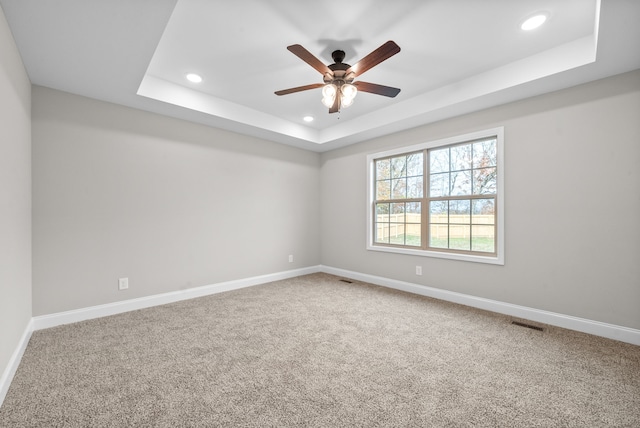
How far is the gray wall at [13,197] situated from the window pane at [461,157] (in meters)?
4.26

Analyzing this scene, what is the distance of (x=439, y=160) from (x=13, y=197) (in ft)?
14.2

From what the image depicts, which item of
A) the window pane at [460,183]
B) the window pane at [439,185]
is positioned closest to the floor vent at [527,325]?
the window pane at [460,183]

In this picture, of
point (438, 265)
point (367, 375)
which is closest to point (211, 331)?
point (367, 375)

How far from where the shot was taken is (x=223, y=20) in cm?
220

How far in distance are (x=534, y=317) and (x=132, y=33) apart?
442 centimetres

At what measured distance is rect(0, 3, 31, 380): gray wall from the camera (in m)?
1.83

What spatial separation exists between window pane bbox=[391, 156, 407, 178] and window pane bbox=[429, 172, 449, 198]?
0.48 meters

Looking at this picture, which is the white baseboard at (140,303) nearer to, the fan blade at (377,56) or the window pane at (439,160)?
the window pane at (439,160)

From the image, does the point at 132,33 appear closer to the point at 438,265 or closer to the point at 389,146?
the point at 389,146

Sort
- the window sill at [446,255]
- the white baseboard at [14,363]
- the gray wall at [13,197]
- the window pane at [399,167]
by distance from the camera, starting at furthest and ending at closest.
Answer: the window pane at [399,167] < the window sill at [446,255] < the gray wall at [13,197] < the white baseboard at [14,363]

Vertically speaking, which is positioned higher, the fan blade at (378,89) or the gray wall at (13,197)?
the fan blade at (378,89)

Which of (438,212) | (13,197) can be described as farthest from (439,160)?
(13,197)

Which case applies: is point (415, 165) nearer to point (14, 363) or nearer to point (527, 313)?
point (527, 313)

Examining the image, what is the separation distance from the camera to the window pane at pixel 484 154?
338 cm
